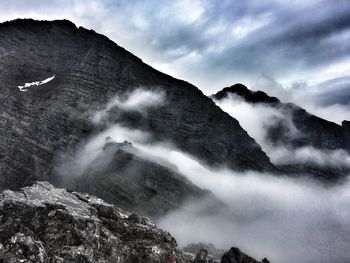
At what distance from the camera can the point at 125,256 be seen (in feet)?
226

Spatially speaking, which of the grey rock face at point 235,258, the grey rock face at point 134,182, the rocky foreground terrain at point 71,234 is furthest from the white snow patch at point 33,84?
the grey rock face at point 235,258

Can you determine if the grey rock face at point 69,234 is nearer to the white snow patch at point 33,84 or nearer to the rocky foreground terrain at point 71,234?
the rocky foreground terrain at point 71,234

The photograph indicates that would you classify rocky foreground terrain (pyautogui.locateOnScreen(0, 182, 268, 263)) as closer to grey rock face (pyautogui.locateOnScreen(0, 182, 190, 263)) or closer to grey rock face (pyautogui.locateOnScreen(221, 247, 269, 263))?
grey rock face (pyautogui.locateOnScreen(0, 182, 190, 263))

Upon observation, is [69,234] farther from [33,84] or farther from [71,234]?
[33,84]

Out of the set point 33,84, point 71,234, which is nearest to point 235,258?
point 71,234

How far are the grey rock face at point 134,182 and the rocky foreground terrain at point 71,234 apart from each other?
233 feet

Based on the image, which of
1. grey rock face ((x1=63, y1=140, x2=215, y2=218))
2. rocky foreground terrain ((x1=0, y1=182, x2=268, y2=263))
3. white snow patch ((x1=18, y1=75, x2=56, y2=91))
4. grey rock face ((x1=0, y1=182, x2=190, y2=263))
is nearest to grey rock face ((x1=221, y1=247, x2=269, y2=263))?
rocky foreground terrain ((x1=0, y1=182, x2=268, y2=263))

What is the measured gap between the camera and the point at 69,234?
65.9 m

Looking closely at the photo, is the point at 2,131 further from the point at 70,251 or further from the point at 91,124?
the point at 70,251

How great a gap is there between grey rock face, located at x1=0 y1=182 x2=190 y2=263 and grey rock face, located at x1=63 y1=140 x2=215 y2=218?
72.0 metres

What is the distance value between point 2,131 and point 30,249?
118985mm

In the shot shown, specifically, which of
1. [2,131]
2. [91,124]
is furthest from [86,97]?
[2,131]

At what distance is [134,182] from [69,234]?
3703 inches

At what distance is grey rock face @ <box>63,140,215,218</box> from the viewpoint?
155750 millimetres
